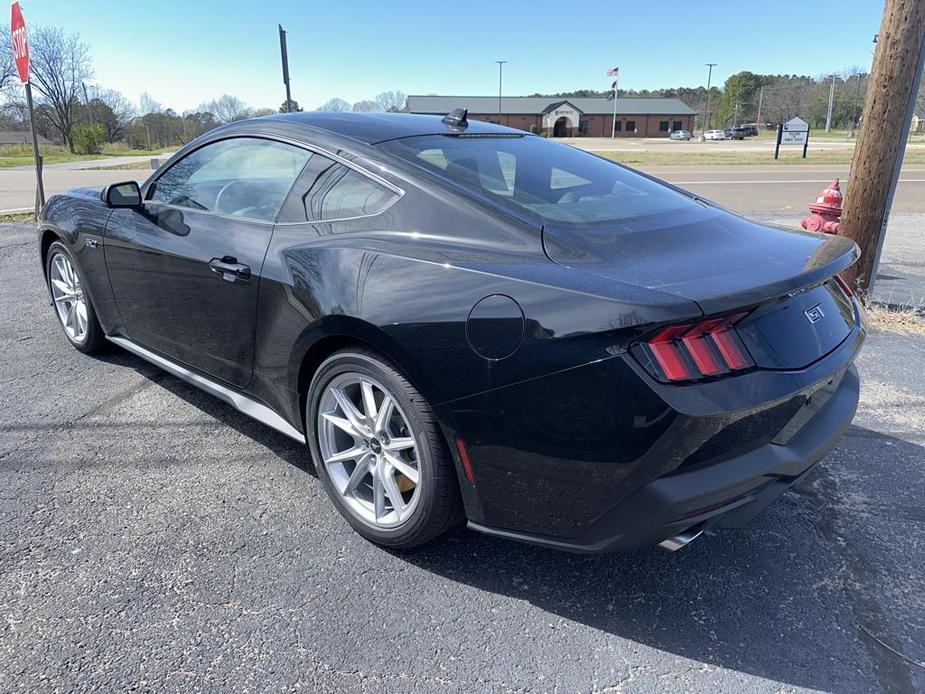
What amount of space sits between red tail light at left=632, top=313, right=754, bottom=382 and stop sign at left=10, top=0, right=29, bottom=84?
9.86 m

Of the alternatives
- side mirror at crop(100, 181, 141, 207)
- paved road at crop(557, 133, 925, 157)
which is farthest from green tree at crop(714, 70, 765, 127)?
side mirror at crop(100, 181, 141, 207)

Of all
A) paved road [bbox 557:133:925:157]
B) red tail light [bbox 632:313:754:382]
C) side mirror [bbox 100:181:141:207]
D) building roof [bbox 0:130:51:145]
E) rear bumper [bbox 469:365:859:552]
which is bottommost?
paved road [bbox 557:133:925:157]

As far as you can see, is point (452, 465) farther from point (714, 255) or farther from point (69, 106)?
point (69, 106)

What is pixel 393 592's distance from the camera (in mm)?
2283

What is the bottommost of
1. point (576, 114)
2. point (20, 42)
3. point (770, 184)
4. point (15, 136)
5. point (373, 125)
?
point (15, 136)

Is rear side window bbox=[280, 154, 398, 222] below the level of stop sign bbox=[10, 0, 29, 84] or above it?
below

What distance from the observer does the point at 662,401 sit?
1745 mm


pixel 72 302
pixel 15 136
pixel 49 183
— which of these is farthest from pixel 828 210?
pixel 15 136

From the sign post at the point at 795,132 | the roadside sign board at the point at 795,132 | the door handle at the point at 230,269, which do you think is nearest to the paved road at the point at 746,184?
the sign post at the point at 795,132

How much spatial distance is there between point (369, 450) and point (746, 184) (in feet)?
59.0

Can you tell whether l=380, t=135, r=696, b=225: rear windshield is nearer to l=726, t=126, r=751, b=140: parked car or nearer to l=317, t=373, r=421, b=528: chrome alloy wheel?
l=317, t=373, r=421, b=528: chrome alloy wheel

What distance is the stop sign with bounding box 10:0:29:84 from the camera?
8.44 meters

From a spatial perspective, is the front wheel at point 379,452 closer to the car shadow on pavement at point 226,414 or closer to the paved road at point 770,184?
the car shadow on pavement at point 226,414

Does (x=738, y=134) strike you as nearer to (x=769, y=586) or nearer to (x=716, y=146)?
(x=716, y=146)
